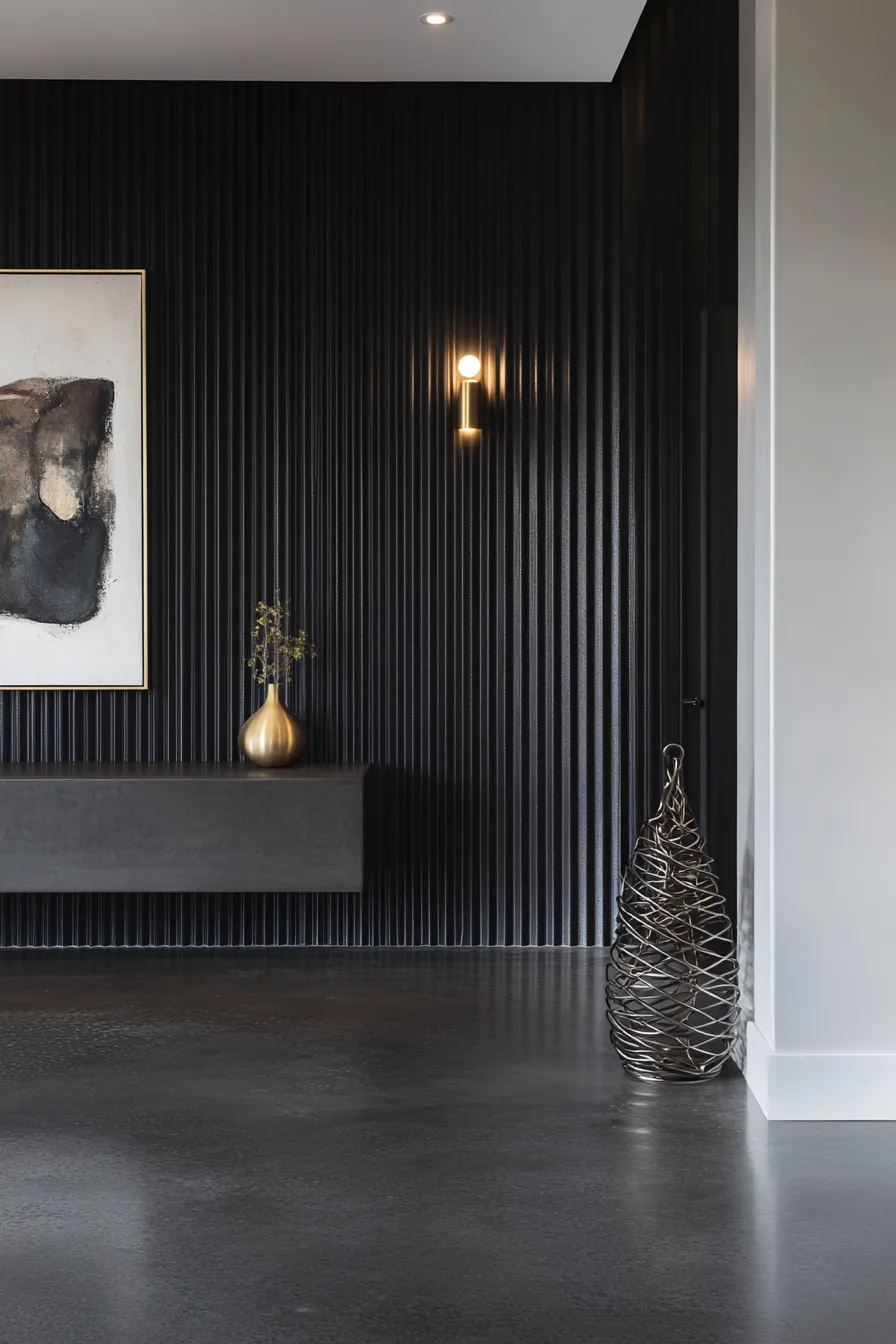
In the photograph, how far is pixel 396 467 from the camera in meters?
5.37

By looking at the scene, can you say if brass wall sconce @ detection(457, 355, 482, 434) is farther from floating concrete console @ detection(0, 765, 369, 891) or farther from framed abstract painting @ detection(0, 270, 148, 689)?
floating concrete console @ detection(0, 765, 369, 891)

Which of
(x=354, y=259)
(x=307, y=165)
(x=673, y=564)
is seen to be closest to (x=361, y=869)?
(x=673, y=564)

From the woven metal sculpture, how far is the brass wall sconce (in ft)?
6.16

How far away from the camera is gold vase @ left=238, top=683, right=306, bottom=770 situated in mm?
5055

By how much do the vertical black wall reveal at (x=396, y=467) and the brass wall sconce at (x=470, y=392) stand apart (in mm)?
64

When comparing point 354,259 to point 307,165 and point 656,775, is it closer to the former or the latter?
point 307,165

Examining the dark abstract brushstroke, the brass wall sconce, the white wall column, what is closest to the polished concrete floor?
the white wall column

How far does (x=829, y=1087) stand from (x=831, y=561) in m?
1.29

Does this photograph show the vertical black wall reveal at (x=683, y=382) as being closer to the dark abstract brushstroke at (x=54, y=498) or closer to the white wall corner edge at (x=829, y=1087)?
the white wall corner edge at (x=829, y=1087)

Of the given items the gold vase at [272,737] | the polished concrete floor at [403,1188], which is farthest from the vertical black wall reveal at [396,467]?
the polished concrete floor at [403,1188]

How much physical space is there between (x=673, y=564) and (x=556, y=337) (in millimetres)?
976

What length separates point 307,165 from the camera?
17.5ft

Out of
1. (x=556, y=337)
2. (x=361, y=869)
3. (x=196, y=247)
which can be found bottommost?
(x=361, y=869)

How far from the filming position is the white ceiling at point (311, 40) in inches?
181
